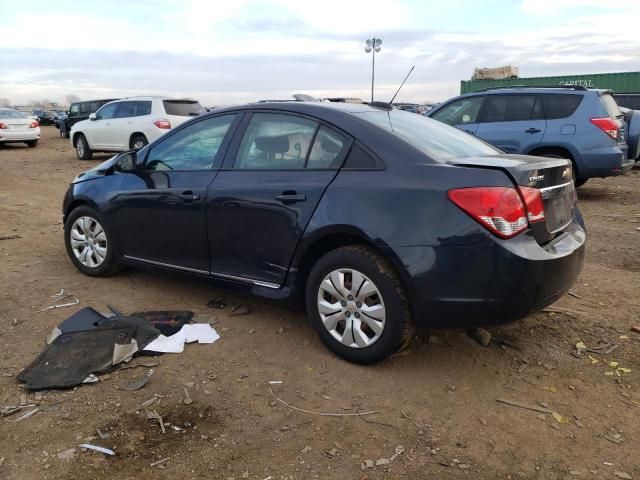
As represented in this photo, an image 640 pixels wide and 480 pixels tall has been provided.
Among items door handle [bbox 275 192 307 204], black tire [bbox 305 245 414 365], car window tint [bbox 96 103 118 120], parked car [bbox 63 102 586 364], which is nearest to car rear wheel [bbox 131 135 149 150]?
car window tint [bbox 96 103 118 120]

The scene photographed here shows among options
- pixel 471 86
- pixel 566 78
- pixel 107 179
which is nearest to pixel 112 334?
pixel 107 179

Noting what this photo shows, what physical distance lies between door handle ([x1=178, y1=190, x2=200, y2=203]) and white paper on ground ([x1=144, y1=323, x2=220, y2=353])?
35.2 inches

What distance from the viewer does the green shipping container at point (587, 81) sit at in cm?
2747

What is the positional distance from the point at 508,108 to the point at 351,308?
697 cm

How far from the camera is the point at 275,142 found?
386 cm

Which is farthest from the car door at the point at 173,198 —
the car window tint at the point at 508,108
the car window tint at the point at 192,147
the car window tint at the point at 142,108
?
the car window tint at the point at 142,108

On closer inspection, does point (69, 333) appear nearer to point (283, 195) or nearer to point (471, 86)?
point (283, 195)

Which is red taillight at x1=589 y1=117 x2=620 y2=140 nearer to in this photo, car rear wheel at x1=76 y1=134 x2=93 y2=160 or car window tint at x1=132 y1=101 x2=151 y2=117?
car window tint at x1=132 y1=101 x2=151 y2=117

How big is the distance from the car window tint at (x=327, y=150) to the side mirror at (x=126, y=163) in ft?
5.92

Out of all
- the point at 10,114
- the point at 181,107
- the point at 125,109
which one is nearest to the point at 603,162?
the point at 181,107

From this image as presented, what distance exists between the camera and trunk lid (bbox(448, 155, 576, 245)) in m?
3.08

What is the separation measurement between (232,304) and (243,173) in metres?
1.13

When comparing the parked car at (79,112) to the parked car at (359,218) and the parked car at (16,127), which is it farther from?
the parked car at (359,218)

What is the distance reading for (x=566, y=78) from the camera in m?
29.4
